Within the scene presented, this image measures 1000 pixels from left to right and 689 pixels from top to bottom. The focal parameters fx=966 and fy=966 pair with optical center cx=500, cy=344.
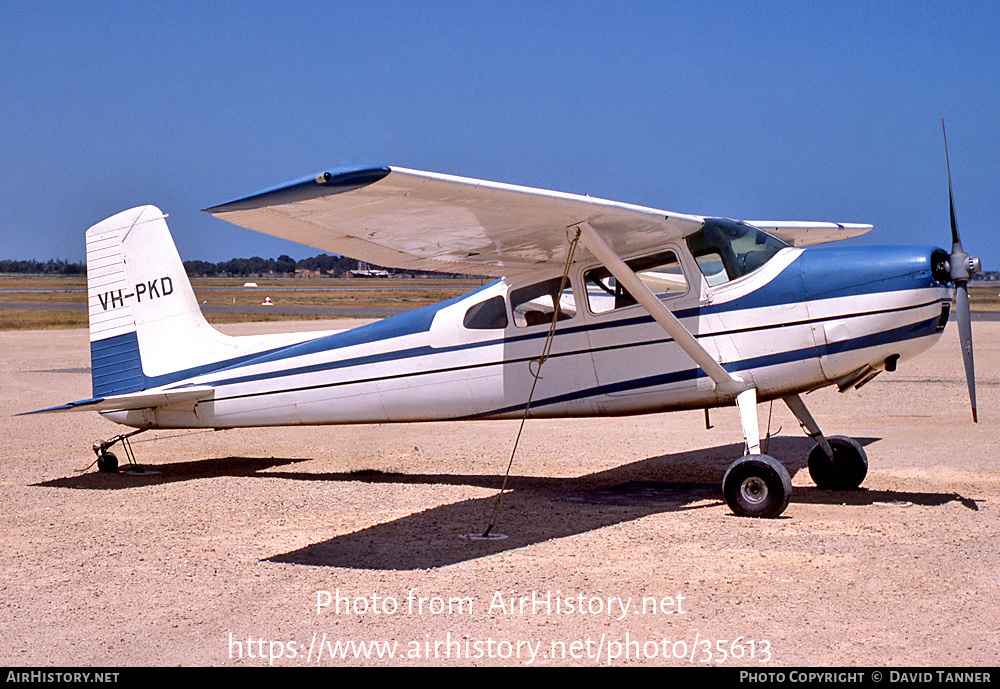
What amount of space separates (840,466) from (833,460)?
9 centimetres

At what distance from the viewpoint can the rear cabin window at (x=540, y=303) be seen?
912cm

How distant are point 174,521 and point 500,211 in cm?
395

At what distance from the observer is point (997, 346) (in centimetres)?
2717

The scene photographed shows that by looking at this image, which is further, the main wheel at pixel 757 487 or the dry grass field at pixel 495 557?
the main wheel at pixel 757 487

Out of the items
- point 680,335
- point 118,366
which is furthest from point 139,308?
point 680,335

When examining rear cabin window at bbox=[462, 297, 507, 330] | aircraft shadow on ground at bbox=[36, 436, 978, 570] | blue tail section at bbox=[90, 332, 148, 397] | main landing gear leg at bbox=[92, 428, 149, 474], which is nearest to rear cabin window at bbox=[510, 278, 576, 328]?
rear cabin window at bbox=[462, 297, 507, 330]

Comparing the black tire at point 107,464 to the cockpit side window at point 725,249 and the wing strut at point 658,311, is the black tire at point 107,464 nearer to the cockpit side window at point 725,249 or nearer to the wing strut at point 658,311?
the wing strut at point 658,311

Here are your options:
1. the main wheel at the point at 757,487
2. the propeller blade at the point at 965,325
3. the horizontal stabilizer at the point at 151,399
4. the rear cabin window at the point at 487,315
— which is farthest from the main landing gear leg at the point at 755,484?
the horizontal stabilizer at the point at 151,399

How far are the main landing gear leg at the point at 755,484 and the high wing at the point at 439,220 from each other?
2018 mm

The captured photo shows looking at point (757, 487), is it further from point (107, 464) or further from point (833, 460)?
point (107, 464)
